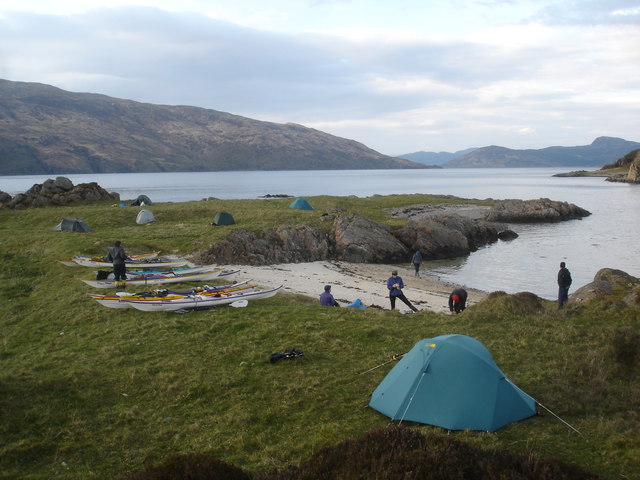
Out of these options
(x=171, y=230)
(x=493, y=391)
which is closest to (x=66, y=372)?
(x=493, y=391)

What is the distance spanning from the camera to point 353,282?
102ft

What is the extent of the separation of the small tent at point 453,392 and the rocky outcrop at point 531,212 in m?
61.8

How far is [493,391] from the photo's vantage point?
9875 mm

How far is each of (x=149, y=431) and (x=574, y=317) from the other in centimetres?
1426

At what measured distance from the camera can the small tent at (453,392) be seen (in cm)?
958

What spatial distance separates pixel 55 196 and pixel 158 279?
37.2m

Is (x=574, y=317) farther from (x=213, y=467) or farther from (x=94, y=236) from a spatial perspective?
(x=94, y=236)

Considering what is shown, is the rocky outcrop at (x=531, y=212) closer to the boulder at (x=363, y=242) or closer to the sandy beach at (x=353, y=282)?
the boulder at (x=363, y=242)

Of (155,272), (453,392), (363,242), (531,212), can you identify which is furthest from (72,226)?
(531,212)

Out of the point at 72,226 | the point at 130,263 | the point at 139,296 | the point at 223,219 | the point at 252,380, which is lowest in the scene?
the point at 252,380

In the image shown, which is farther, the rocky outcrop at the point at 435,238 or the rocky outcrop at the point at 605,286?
the rocky outcrop at the point at 435,238

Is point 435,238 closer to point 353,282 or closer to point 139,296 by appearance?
point 353,282

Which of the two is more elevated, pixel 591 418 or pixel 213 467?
pixel 213 467

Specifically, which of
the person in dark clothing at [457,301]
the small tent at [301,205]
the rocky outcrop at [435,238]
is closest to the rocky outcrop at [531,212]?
the rocky outcrop at [435,238]
